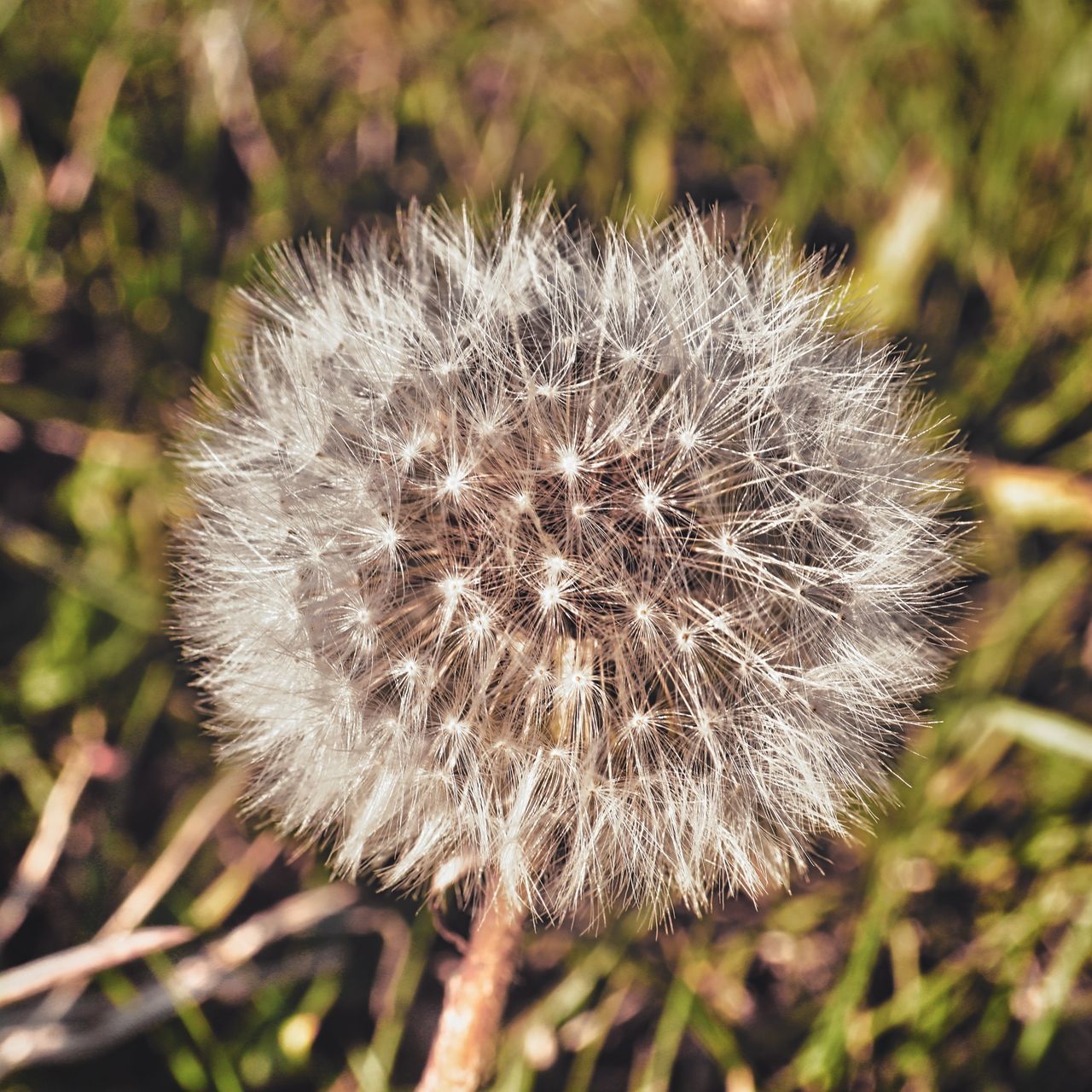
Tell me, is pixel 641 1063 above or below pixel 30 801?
above

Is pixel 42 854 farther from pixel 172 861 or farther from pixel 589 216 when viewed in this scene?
pixel 589 216

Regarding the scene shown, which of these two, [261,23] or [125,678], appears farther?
[261,23]

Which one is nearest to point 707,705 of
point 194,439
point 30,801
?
point 194,439

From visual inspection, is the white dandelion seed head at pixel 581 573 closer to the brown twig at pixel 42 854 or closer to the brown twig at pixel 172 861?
the brown twig at pixel 172 861

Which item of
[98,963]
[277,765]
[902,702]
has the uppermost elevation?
[902,702]

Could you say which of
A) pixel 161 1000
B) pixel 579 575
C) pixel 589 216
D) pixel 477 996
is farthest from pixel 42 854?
pixel 589 216

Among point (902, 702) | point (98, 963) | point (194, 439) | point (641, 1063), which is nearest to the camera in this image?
point (902, 702)

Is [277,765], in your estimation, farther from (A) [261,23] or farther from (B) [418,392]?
(A) [261,23]

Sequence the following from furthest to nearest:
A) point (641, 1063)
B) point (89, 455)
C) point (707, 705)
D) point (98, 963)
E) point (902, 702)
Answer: point (89, 455) → point (641, 1063) → point (98, 963) → point (902, 702) → point (707, 705)
